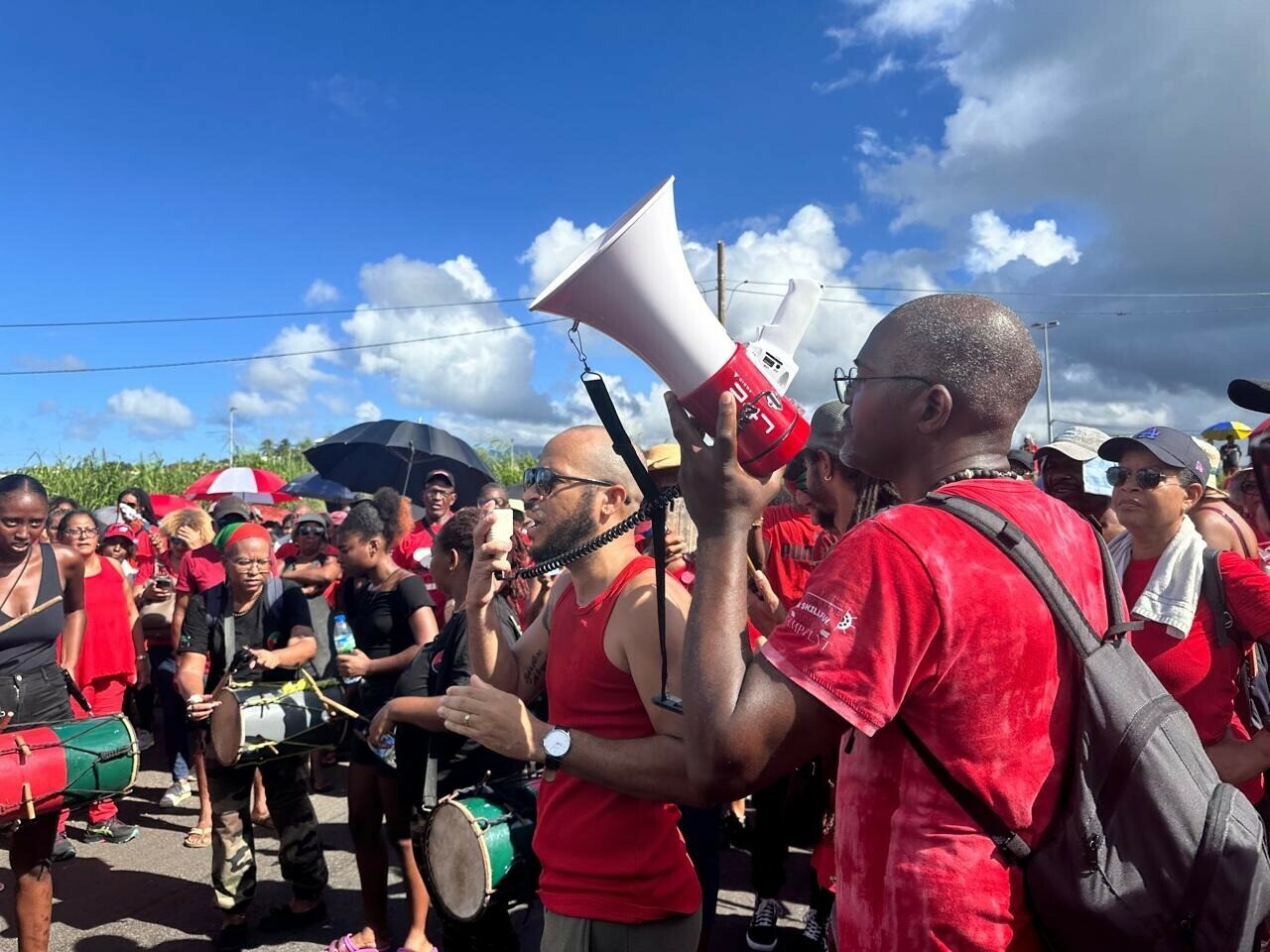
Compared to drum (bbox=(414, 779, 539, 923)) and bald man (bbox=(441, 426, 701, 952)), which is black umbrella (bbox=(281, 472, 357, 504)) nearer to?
drum (bbox=(414, 779, 539, 923))

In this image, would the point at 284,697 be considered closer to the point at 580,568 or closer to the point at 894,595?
the point at 580,568

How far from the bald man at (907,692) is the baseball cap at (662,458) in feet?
6.52

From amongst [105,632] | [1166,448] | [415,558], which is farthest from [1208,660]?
[105,632]

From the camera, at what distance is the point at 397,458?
33.8 feet

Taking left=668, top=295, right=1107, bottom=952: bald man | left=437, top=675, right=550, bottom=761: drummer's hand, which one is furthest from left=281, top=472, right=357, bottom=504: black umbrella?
left=668, top=295, right=1107, bottom=952: bald man

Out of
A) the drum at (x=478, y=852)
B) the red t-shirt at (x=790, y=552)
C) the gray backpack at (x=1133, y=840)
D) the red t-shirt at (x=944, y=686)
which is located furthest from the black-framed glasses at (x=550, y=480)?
the red t-shirt at (x=790, y=552)

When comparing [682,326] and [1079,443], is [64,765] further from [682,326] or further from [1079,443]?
[1079,443]

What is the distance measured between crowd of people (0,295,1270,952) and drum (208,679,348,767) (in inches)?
3.6

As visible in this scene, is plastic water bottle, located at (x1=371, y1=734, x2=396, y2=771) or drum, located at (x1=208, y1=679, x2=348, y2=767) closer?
plastic water bottle, located at (x1=371, y1=734, x2=396, y2=771)

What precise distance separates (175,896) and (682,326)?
15.9 ft

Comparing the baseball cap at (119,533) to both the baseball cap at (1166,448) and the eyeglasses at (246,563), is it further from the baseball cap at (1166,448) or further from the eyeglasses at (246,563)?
the baseball cap at (1166,448)

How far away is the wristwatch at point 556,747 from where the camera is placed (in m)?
2.07

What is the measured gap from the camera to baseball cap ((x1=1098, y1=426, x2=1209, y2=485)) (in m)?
3.27

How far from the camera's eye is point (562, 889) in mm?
2258
